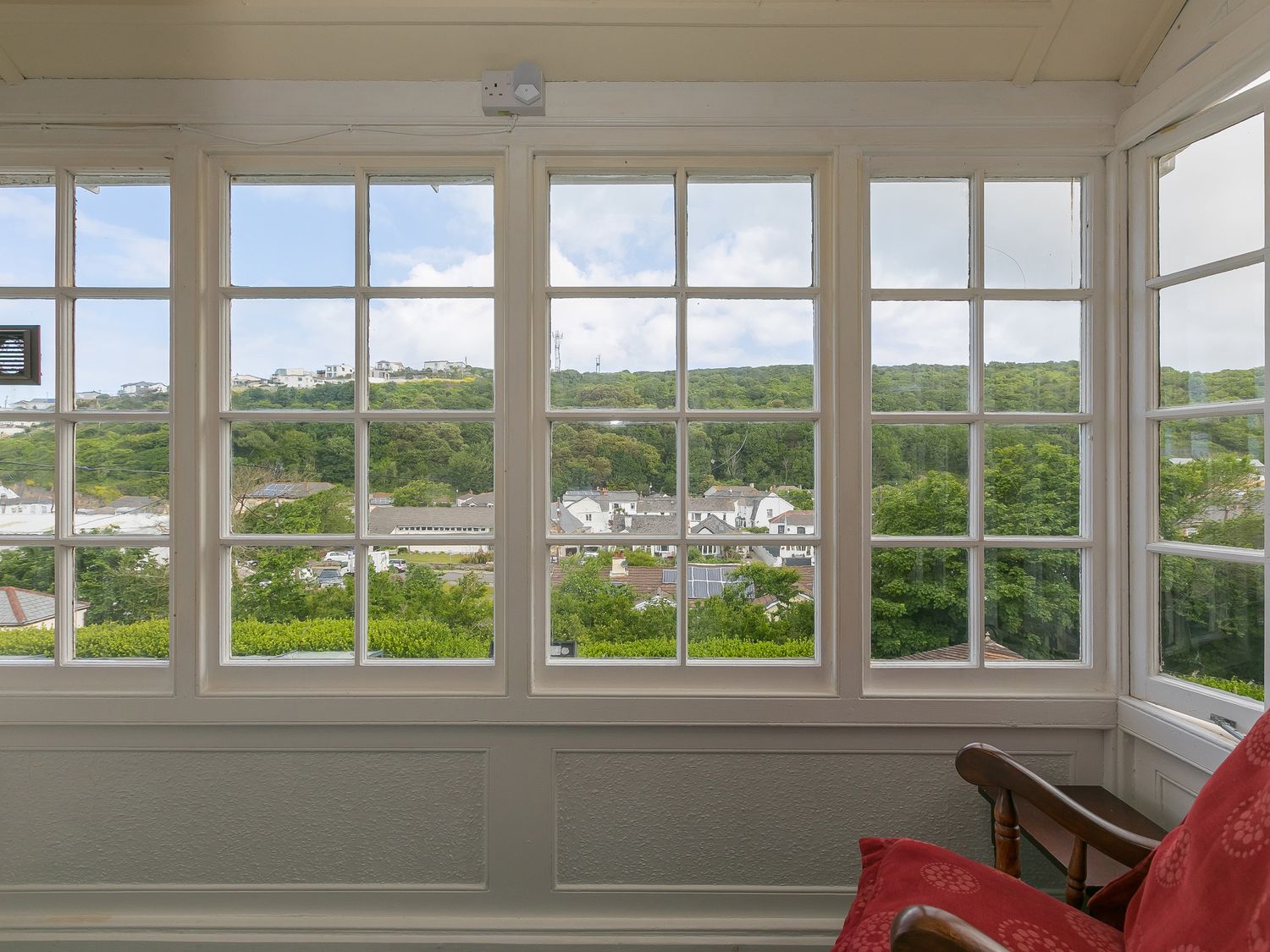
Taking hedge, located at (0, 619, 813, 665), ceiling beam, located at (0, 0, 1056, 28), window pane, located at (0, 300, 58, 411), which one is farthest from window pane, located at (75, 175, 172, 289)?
hedge, located at (0, 619, 813, 665)

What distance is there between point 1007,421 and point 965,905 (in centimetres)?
124

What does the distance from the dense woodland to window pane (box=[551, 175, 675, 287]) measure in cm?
28

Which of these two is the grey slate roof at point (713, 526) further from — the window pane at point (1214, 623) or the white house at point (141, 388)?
the white house at point (141, 388)

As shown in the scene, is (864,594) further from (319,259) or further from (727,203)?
(319,259)

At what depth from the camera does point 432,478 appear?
190 cm

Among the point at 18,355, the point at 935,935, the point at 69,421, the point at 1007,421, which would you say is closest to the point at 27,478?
the point at 69,421

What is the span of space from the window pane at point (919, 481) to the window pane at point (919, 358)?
0.08 meters

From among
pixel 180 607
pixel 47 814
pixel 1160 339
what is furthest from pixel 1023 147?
pixel 47 814

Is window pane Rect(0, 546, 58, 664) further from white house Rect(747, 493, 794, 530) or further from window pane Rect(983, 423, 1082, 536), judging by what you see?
window pane Rect(983, 423, 1082, 536)

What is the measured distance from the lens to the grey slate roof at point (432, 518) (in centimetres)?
189

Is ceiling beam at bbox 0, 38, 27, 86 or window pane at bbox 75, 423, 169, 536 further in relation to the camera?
window pane at bbox 75, 423, 169, 536

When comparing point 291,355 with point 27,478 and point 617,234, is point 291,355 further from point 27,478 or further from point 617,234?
point 617,234

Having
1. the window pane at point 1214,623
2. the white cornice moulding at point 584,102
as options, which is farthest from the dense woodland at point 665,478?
the white cornice moulding at point 584,102

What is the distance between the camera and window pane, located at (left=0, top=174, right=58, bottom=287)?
74.5 inches
